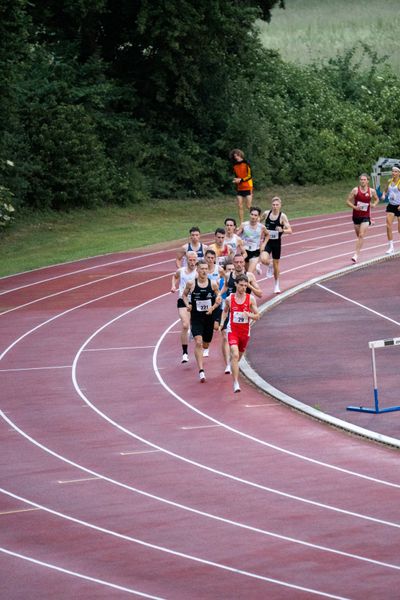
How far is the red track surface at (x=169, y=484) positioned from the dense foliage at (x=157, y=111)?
16129mm

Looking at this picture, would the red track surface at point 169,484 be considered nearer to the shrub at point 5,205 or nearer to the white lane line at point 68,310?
the white lane line at point 68,310

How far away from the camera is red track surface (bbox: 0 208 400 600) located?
1114cm

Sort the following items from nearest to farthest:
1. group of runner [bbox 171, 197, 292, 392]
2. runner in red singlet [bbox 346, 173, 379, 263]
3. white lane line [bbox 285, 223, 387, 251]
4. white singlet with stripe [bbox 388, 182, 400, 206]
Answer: group of runner [bbox 171, 197, 292, 392], runner in red singlet [bbox 346, 173, 379, 263], white singlet with stripe [bbox 388, 182, 400, 206], white lane line [bbox 285, 223, 387, 251]

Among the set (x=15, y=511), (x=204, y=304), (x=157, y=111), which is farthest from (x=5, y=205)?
(x=15, y=511)

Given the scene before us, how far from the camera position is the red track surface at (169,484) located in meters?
11.1

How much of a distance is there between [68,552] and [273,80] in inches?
1528

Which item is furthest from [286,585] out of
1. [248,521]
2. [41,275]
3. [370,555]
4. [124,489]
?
[41,275]

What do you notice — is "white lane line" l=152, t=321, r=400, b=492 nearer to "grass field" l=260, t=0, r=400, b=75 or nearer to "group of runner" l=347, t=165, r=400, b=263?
"group of runner" l=347, t=165, r=400, b=263

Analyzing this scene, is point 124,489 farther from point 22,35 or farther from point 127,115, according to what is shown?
point 127,115

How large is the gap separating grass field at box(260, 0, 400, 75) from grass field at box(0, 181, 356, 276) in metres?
21.7

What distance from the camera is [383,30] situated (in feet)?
229

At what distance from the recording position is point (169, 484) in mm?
14148

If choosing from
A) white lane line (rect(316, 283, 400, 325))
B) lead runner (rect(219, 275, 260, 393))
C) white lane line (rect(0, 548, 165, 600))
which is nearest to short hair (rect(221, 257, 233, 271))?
lead runner (rect(219, 275, 260, 393))

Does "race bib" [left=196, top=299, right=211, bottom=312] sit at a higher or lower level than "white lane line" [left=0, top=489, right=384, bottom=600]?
higher
